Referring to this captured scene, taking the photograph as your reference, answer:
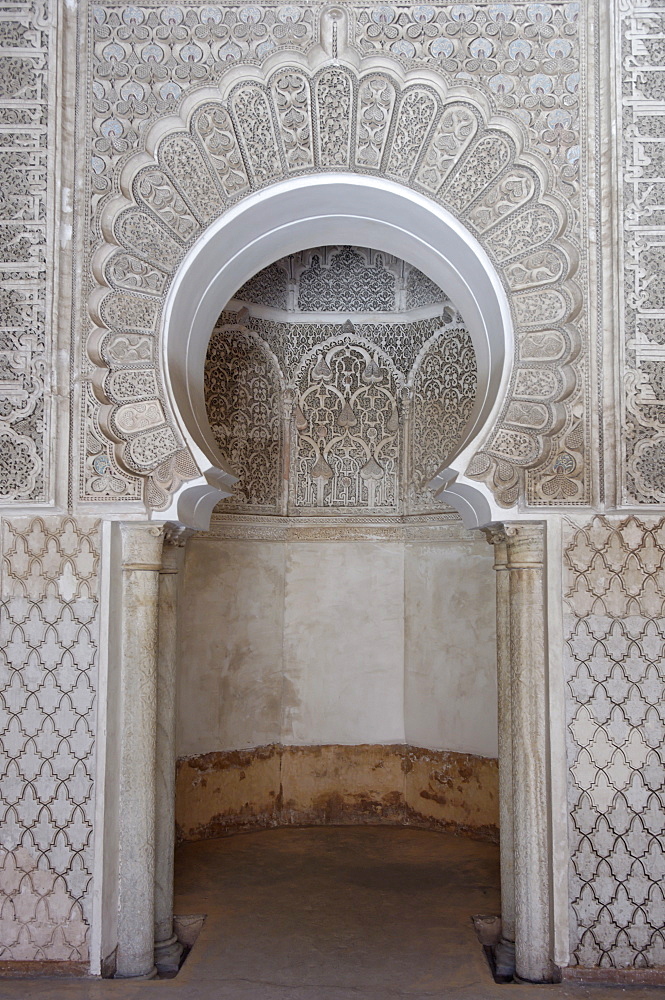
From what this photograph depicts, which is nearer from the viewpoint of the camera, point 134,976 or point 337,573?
point 134,976

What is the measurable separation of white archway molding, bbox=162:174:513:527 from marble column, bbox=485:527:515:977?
284mm

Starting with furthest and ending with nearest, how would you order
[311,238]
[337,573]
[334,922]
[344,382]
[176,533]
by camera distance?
[344,382] < [337,573] < [311,238] < [334,922] < [176,533]

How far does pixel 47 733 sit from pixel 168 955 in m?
1.22

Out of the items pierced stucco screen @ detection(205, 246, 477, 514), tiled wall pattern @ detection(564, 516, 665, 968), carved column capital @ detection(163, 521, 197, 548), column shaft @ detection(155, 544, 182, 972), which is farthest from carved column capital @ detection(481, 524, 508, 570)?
pierced stucco screen @ detection(205, 246, 477, 514)

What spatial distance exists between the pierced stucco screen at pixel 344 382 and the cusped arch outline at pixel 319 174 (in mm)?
2343

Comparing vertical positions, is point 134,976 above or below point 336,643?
below

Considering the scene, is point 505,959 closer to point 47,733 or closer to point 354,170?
point 47,733

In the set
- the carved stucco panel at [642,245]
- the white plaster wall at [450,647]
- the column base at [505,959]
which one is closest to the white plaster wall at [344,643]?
the white plaster wall at [450,647]

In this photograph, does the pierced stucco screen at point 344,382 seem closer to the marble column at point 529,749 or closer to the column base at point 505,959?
the marble column at point 529,749

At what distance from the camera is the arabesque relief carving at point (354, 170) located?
3.98 meters

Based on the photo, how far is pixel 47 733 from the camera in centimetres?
390

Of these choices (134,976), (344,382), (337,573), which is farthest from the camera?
(344,382)

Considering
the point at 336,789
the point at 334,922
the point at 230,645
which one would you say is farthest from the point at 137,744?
the point at 336,789

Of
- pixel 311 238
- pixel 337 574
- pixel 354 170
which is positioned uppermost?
pixel 354 170
